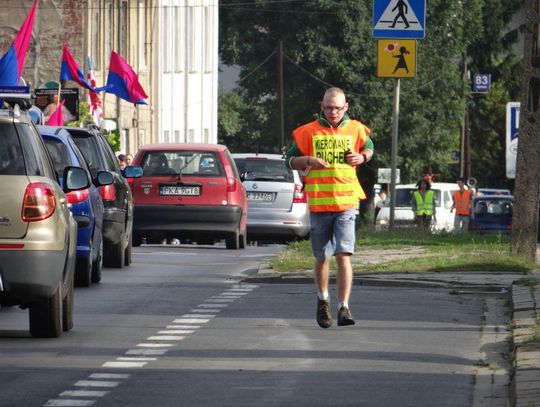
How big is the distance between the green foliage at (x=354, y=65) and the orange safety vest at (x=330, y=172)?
2299 inches

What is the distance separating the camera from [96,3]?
A: 50.2 meters

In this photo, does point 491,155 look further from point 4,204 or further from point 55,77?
point 4,204

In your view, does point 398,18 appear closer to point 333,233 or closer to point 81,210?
point 81,210

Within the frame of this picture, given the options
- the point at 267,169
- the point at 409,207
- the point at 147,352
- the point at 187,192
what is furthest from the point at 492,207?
the point at 147,352

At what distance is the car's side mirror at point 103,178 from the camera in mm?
19016

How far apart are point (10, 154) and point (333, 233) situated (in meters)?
2.63

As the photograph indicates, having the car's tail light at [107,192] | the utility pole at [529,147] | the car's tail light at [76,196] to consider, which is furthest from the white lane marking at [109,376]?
the utility pole at [529,147]

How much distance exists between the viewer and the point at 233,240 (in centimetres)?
2670

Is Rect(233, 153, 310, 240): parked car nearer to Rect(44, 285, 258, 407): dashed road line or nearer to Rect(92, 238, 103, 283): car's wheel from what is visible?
Result: Rect(92, 238, 103, 283): car's wheel

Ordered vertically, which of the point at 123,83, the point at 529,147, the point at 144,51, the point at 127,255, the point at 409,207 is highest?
the point at 144,51

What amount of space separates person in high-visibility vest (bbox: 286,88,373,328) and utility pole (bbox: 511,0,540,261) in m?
7.98

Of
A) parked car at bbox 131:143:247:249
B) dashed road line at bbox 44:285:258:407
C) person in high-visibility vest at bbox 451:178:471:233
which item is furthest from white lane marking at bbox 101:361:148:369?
person in high-visibility vest at bbox 451:178:471:233

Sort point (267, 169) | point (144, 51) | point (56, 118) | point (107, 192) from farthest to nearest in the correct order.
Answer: point (144, 51) → point (56, 118) → point (267, 169) → point (107, 192)

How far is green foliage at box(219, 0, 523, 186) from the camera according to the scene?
2884 inches
